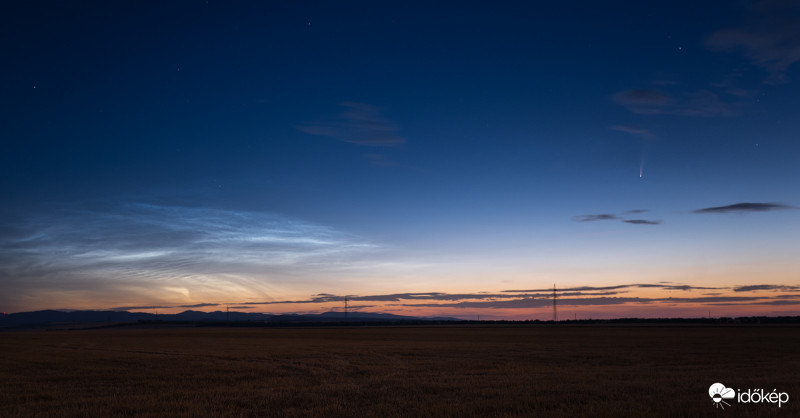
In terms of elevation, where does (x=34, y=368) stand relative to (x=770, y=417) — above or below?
below

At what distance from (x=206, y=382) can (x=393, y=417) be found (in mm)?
14124

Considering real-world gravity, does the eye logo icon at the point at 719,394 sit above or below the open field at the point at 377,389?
above

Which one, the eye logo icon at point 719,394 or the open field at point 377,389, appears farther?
the open field at point 377,389

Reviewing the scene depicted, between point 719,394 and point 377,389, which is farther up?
point 719,394

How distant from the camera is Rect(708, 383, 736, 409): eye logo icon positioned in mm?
16566

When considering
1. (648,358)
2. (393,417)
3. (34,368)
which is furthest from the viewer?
(648,358)

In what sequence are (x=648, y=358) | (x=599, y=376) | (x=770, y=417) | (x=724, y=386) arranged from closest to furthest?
(x=770, y=417) → (x=724, y=386) → (x=599, y=376) → (x=648, y=358)

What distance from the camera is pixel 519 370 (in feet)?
98.5

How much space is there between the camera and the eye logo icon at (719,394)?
16.6 m

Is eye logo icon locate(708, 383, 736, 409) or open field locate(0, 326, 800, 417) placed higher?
eye logo icon locate(708, 383, 736, 409)

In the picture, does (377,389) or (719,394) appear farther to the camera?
(377,389)

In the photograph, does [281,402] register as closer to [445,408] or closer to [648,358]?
[445,408]

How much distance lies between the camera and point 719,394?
18156 millimetres

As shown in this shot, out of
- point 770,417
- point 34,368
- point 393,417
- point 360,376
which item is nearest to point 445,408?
point 393,417
